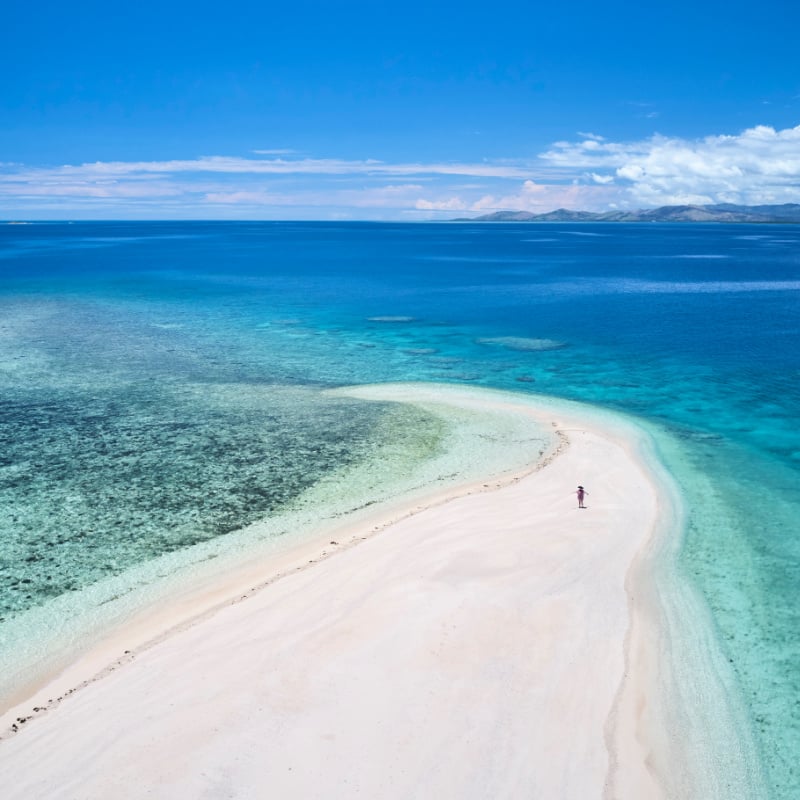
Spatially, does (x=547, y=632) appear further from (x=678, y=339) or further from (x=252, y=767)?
(x=678, y=339)

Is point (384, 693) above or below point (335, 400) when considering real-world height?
below

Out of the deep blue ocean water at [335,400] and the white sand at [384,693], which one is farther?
the deep blue ocean water at [335,400]

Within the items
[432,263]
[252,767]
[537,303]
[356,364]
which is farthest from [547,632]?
[432,263]

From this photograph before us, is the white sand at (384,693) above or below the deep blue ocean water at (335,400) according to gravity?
below

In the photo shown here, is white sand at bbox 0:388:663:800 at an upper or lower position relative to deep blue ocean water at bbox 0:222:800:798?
lower

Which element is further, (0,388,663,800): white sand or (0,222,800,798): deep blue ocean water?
(0,222,800,798): deep blue ocean water
